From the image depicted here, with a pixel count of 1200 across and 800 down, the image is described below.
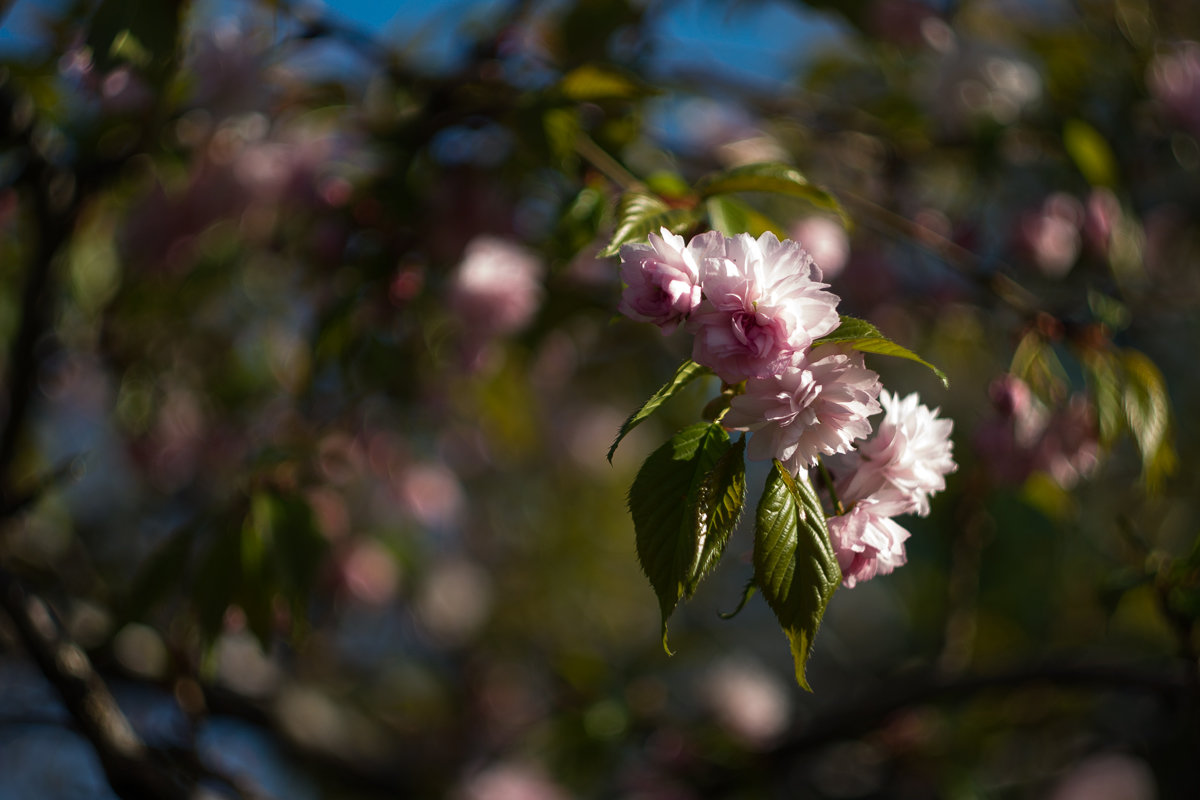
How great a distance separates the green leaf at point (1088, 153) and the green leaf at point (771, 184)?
0.78m

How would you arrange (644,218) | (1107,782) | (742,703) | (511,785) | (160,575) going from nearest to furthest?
(644,218)
(160,575)
(742,703)
(511,785)
(1107,782)

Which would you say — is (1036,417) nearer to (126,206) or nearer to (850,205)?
(850,205)

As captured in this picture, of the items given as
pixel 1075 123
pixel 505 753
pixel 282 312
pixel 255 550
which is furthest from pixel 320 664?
pixel 1075 123

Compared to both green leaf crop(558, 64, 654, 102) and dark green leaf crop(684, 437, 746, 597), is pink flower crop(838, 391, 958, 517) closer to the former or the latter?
dark green leaf crop(684, 437, 746, 597)

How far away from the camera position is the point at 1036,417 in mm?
1113

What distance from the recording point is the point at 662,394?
0.58 meters

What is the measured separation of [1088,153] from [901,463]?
0.97 meters

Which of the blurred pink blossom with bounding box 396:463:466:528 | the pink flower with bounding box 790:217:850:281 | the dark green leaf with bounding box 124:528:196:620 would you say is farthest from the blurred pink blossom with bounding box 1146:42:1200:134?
the dark green leaf with bounding box 124:528:196:620

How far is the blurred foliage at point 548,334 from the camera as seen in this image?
3.51 ft

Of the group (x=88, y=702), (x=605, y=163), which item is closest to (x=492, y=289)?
(x=605, y=163)

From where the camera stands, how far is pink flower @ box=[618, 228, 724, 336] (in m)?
0.59

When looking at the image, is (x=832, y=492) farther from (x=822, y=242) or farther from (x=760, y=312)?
(x=822, y=242)

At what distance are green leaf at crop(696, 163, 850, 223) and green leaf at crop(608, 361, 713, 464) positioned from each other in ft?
0.68

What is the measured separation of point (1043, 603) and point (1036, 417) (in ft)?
2.61
